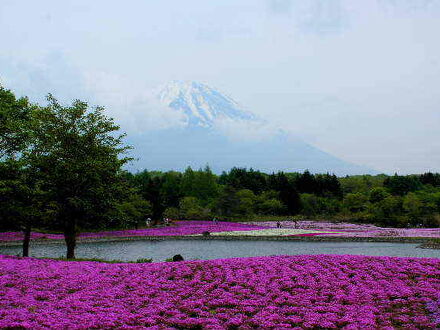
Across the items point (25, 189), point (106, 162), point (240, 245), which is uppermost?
point (106, 162)

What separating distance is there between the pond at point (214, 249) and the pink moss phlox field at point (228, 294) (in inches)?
527

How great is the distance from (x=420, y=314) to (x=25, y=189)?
26522mm

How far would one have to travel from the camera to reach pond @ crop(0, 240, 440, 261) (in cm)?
3825

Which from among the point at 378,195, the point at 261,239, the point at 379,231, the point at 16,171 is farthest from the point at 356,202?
the point at 16,171

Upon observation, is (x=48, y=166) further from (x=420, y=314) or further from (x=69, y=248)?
(x=420, y=314)

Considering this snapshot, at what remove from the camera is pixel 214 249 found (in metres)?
43.1

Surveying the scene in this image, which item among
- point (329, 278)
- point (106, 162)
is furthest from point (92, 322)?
point (106, 162)

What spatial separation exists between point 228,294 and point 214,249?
2482 centimetres

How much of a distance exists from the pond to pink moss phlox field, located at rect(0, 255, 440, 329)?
43.9 ft

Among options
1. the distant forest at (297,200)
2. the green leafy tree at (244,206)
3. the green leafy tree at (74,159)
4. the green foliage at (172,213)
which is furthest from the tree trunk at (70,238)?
the green leafy tree at (244,206)

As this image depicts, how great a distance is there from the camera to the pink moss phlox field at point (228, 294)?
15.0m

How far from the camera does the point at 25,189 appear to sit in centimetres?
3134

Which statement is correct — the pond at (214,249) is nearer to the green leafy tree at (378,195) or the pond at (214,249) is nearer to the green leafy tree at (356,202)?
the green leafy tree at (356,202)

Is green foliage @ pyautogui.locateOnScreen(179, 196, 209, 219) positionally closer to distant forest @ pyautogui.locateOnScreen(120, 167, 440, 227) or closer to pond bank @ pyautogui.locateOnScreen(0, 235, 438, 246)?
distant forest @ pyautogui.locateOnScreen(120, 167, 440, 227)
